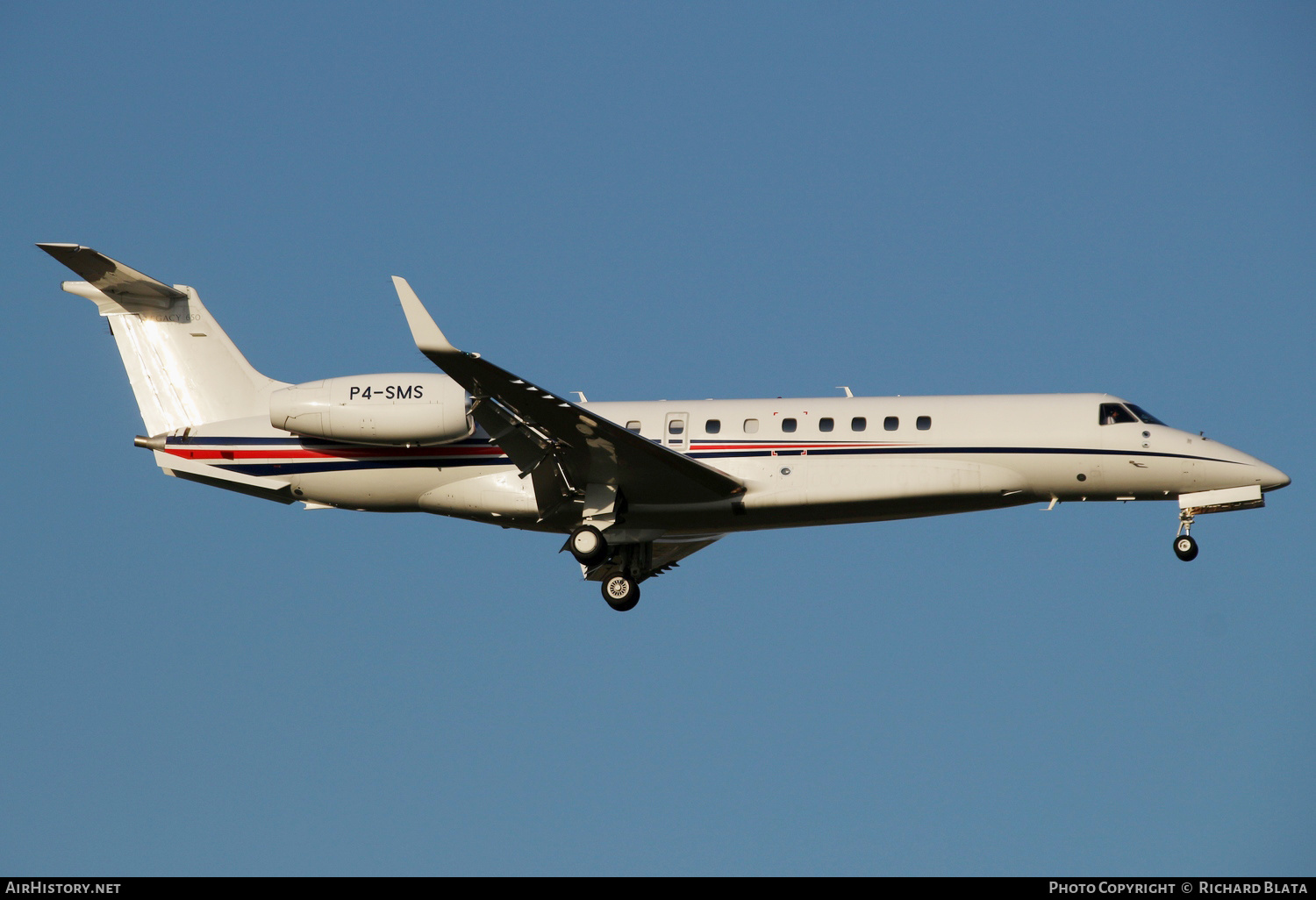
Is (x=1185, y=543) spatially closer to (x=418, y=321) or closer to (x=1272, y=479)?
(x=1272, y=479)

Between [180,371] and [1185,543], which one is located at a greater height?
[180,371]

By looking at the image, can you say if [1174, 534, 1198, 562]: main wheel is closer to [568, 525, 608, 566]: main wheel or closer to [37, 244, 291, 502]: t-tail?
[568, 525, 608, 566]: main wheel

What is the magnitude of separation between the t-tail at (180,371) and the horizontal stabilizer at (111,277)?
2 cm

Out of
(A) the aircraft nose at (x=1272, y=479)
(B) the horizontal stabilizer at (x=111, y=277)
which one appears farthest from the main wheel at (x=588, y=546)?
(A) the aircraft nose at (x=1272, y=479)

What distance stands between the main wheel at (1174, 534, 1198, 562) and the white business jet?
0.04m

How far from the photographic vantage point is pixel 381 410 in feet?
73.3

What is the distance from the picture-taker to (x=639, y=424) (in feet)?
77.0

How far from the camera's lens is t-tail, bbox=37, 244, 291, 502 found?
79.5ft

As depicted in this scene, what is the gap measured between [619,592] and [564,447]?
3.32 meters

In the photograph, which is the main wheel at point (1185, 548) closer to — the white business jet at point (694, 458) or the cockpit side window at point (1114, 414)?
the white business jet at point (694, 458)

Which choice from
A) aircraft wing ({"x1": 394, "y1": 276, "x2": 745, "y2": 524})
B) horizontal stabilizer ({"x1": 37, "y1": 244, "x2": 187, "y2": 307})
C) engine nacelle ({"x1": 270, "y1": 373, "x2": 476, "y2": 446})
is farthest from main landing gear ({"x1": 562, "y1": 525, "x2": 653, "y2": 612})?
horizontal stabilizer ({"x1": 37, "y1": 244, "x2": 187, "y2": 307})

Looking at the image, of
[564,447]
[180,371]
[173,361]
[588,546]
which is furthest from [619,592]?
[173,361]
